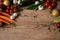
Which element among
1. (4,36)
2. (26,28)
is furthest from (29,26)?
(4,36)

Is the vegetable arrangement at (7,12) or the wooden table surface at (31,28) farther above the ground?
the vegetable arrangement at (7,12)

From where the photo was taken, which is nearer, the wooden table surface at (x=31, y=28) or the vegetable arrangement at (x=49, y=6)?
the wooden table surface at (x=31, y=28)

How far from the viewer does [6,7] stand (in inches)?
47.1

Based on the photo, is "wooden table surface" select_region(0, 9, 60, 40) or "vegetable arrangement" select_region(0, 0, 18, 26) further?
"vegetable arrangement" select_region(0, 0, 18, 26)

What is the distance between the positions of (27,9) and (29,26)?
17 centimetres

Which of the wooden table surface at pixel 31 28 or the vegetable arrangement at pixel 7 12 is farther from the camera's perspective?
the vegetable arrangement at pixel 7 12

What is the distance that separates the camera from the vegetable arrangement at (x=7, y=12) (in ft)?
3.59

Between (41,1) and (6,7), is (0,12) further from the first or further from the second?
(41,1)

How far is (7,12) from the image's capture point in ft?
3.80

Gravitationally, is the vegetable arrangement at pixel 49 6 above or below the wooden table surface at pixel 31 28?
above

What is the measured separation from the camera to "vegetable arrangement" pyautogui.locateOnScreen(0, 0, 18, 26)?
3.59 feet

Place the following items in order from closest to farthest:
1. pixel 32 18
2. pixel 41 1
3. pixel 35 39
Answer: pixel 35 39
pixel 32 18
pixel 41 1

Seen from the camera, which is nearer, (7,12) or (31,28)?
(31,28)

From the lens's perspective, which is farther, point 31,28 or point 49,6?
point 49,6
